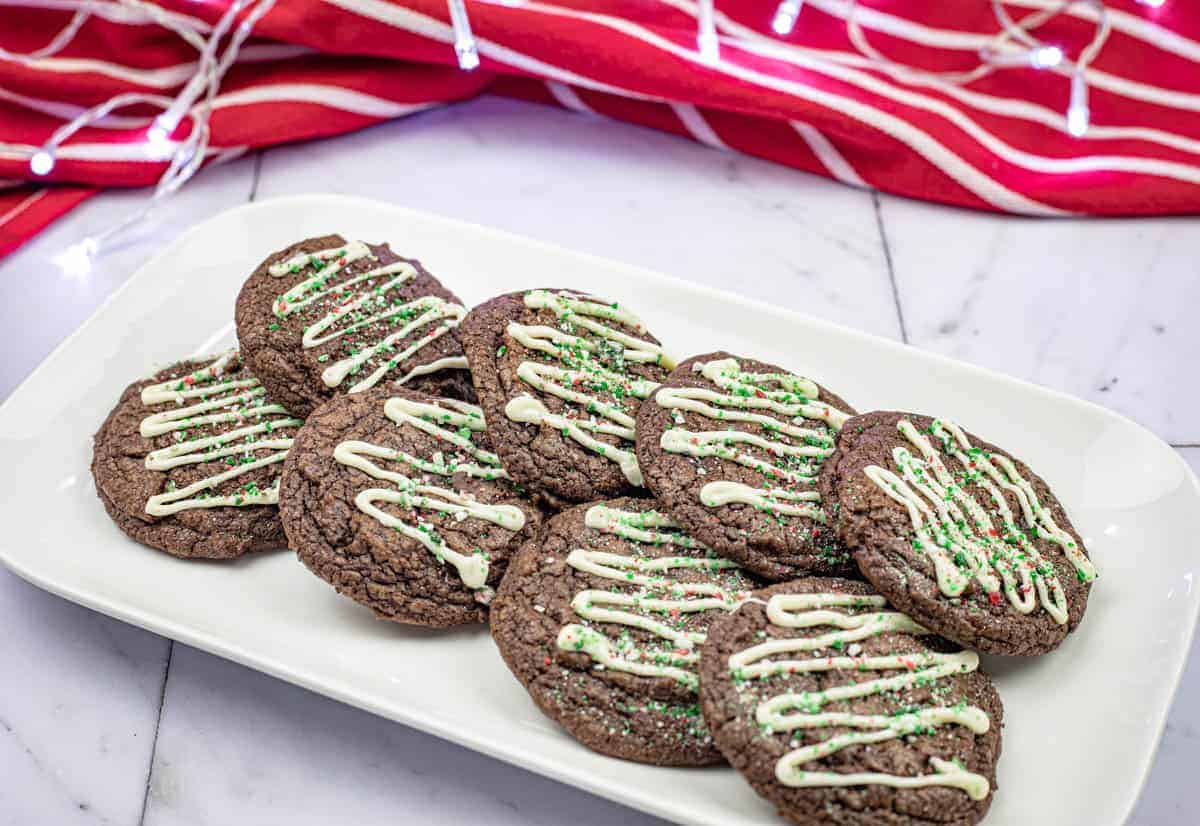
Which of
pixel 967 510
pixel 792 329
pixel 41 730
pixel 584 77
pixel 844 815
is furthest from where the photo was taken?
pixel 584 77

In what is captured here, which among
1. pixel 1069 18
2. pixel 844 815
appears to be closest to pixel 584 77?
pixel 1069 18

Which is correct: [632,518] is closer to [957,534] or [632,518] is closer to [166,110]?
[957,534]

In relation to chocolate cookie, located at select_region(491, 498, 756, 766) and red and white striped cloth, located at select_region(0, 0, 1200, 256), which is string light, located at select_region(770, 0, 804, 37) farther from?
chocolate cookie, located at select_region(491, 498, 756, 766)

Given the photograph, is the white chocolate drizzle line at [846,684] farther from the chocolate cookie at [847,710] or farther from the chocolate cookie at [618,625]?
the chocolate cookie at [618,625]

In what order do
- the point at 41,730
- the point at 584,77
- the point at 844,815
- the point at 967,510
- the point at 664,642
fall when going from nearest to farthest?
the point at 844,815, the point at 664,642, the point at 967,510, the point at 41,730, the point at 584,77

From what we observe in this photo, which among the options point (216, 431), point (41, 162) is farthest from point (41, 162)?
point (216, 431)

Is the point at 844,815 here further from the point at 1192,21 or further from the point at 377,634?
the point at 1192,21

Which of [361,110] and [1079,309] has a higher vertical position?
[1079,309]
